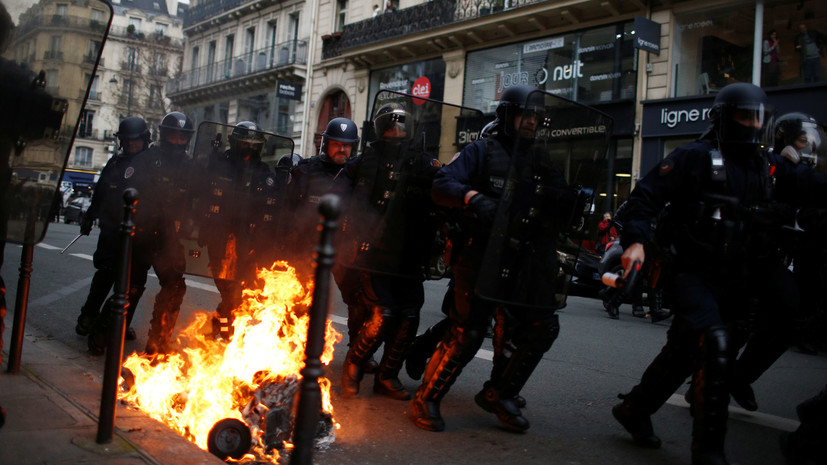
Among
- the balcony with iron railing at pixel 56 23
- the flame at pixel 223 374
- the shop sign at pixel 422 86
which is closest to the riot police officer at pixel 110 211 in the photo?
the flame at pixel 223 374

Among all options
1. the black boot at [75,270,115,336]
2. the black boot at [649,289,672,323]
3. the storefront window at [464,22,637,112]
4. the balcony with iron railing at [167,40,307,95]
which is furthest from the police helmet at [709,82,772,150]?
the balcony with iron railing at [167,40,307,95]

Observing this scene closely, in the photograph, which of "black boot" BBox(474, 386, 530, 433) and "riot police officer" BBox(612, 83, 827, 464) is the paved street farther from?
"riot police officer" BBox(612, 83, 827, 464)

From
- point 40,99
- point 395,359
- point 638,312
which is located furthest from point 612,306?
point 40,99

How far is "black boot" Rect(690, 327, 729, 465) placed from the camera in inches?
119

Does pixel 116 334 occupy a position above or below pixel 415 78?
below

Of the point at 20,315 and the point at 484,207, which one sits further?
the point at 20,315

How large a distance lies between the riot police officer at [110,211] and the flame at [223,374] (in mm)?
1423

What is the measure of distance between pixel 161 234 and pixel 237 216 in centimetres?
55

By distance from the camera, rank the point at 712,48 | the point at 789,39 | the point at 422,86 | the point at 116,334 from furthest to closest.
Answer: the point at 422,86, the point at 712,48, the point at 789,39, the point at 116,334

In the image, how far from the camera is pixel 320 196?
208 inches

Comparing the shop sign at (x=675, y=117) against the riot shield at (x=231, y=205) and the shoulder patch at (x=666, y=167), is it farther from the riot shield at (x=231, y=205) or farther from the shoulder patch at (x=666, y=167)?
the shoulder patch at (x=666, y=167)

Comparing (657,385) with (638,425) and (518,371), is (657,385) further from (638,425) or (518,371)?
(518,371)

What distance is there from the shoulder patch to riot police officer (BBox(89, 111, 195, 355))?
3276mm

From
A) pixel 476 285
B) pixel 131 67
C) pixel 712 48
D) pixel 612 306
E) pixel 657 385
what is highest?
pixel 131 67
